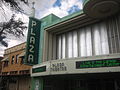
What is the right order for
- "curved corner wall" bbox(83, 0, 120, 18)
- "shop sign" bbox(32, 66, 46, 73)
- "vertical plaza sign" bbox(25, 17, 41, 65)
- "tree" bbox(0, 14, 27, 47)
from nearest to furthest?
1. "tree" bbox(0, 14, 27, 47)
2. "curved corner wall" bbox(83, 0, 120, 18)
3. "shop sign" bbox(32, 66, 46, 73)
4. "vertical plaza sign" bbox(25, 17, 41, 65)

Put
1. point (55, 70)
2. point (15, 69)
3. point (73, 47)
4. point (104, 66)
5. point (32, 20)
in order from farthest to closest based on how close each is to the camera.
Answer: point (15, 69)
point (32, 20)
point (73, 47)
point (55, 70)
point (104, 66)

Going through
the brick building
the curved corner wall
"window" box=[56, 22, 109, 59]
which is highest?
the curved corner wall

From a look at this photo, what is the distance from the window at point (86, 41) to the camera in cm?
1088

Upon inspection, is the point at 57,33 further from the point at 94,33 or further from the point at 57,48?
the point at 94,33

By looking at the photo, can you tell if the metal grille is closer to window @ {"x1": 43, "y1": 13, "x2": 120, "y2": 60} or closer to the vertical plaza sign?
window @ {"x1": 43, "y1": 13, "x2": 120, "y2": 60}

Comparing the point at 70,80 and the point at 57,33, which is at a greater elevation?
the point at 57,33

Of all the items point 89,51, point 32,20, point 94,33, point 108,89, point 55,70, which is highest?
point 32,20

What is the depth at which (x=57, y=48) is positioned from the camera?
15.0 m

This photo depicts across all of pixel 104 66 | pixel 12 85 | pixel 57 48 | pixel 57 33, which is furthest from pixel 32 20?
pixel 12 85

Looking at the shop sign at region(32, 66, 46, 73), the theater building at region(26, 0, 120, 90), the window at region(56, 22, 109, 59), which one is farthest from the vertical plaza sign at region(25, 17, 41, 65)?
the window at region(56, 22, 109, 59)

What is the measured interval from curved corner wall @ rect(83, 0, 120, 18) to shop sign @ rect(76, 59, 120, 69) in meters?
4.04

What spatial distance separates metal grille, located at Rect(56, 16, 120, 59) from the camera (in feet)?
35.5

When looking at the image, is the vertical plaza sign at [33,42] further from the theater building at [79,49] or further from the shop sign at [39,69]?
the shop sign at [39,69]

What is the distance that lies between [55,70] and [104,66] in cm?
372
